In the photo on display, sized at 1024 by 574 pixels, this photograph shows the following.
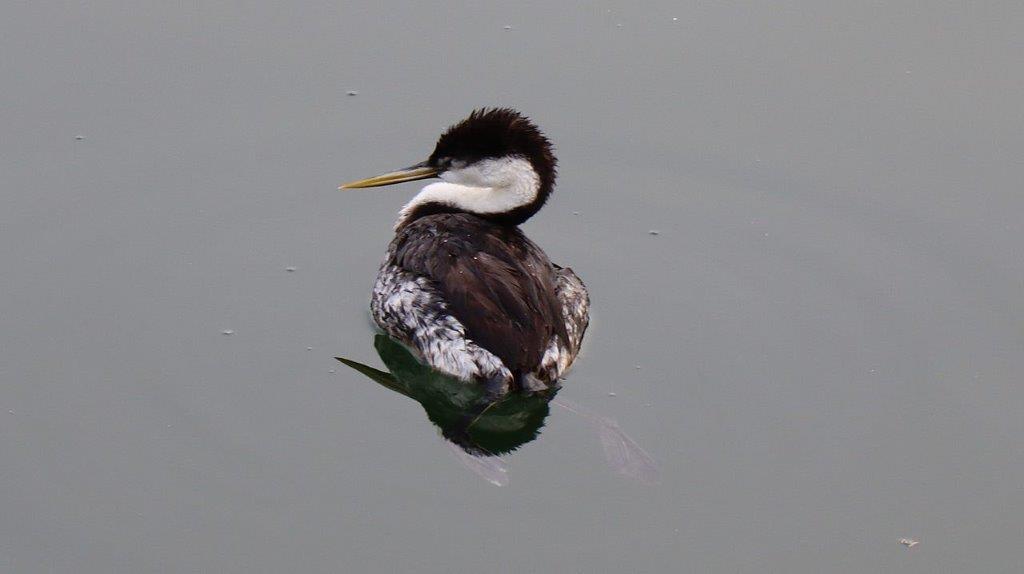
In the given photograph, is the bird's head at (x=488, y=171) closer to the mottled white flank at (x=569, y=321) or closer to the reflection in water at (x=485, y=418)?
the mottled white flank at (x=569, y=321)

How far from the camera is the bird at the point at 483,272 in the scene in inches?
264

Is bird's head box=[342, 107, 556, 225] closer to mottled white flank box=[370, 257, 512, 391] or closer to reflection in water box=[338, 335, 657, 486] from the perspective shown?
mottled white flank box=[370, 257, 512, 391]

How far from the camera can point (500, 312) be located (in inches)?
265

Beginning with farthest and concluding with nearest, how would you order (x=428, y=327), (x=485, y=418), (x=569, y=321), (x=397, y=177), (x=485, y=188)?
(x=397, y=177)
(x=485, y=188)
(x=569, y=321)
(x=428, y=327)
(x=485, y=418)

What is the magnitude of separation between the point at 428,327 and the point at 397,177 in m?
1.06

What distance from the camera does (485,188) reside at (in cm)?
761

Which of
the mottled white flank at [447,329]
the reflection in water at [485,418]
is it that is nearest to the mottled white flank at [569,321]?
the mottled white flank at [447,329]

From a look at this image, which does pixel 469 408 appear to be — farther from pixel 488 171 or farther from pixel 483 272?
pixel 488 171

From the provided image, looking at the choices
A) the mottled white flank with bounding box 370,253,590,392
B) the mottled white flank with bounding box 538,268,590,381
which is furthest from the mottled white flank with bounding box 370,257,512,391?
the mottled white flank with bounding box 538,268,590,381

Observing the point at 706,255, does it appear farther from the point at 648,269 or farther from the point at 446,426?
the point at 446,426

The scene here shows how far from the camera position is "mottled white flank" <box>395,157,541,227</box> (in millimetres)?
7418

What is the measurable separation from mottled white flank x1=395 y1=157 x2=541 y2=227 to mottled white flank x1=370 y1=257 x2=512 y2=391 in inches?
20.2

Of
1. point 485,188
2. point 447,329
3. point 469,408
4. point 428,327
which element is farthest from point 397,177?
point 469,408

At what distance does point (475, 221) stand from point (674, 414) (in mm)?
1347
